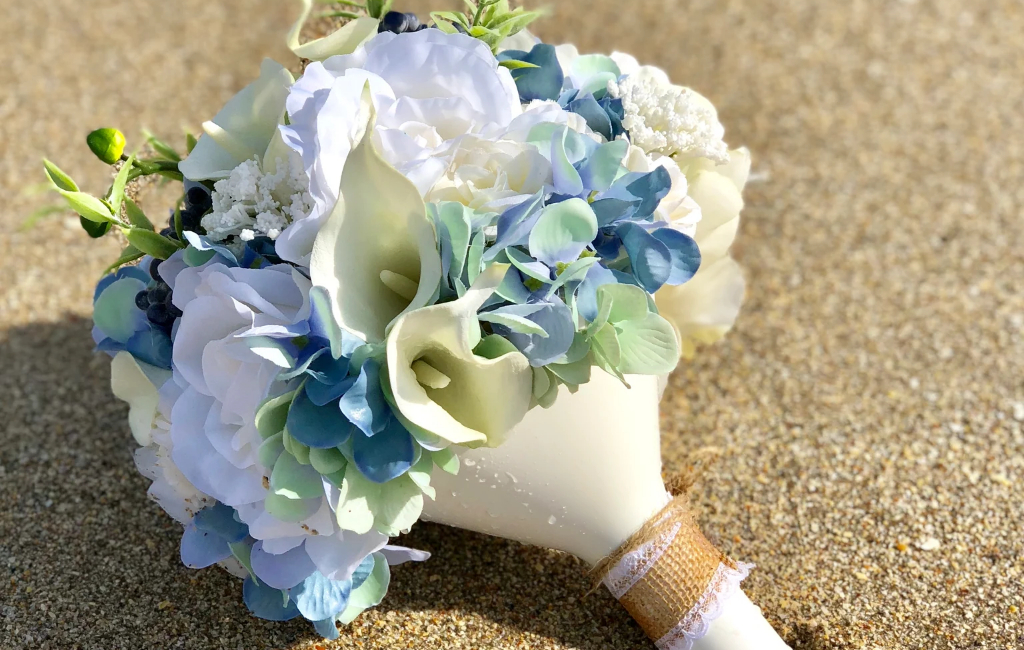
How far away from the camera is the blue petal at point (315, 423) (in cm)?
95

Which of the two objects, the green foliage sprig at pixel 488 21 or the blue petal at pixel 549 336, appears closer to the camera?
the blue petal at pixel 549 336

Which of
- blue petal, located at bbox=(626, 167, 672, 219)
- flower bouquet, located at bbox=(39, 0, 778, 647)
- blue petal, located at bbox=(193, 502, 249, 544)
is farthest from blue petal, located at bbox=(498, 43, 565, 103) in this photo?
blue petal, located at bbox=(193, 502, 249, 544)

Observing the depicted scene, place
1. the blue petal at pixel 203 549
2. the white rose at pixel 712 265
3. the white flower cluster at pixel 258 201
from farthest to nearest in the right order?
the white rose at pixel 712 265
the blue petal at pixel 203 549
the white flower cluster at pixel 258 201

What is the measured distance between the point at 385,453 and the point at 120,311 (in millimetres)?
468

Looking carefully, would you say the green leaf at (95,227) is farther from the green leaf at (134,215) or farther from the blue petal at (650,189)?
the blue petal at (650,189)

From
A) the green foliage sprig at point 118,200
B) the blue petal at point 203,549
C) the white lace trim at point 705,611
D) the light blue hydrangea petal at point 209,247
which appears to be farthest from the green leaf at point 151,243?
the white lace trim at point 705,611

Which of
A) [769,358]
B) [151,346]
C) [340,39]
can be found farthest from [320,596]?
[769,358]

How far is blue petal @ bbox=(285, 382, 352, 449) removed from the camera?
3.12ft

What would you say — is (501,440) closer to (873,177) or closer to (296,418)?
(296,418)

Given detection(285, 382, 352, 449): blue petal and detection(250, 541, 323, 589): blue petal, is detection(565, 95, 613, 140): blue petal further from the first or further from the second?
detection(250, 541, 323, 589): blue petal

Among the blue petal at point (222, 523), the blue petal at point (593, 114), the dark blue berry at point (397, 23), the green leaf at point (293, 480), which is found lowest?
the blue petal at point (222, 523)

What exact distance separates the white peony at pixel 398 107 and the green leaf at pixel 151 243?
0.24m

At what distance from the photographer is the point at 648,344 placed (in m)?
1.03

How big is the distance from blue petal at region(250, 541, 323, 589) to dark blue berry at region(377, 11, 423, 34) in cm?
67
